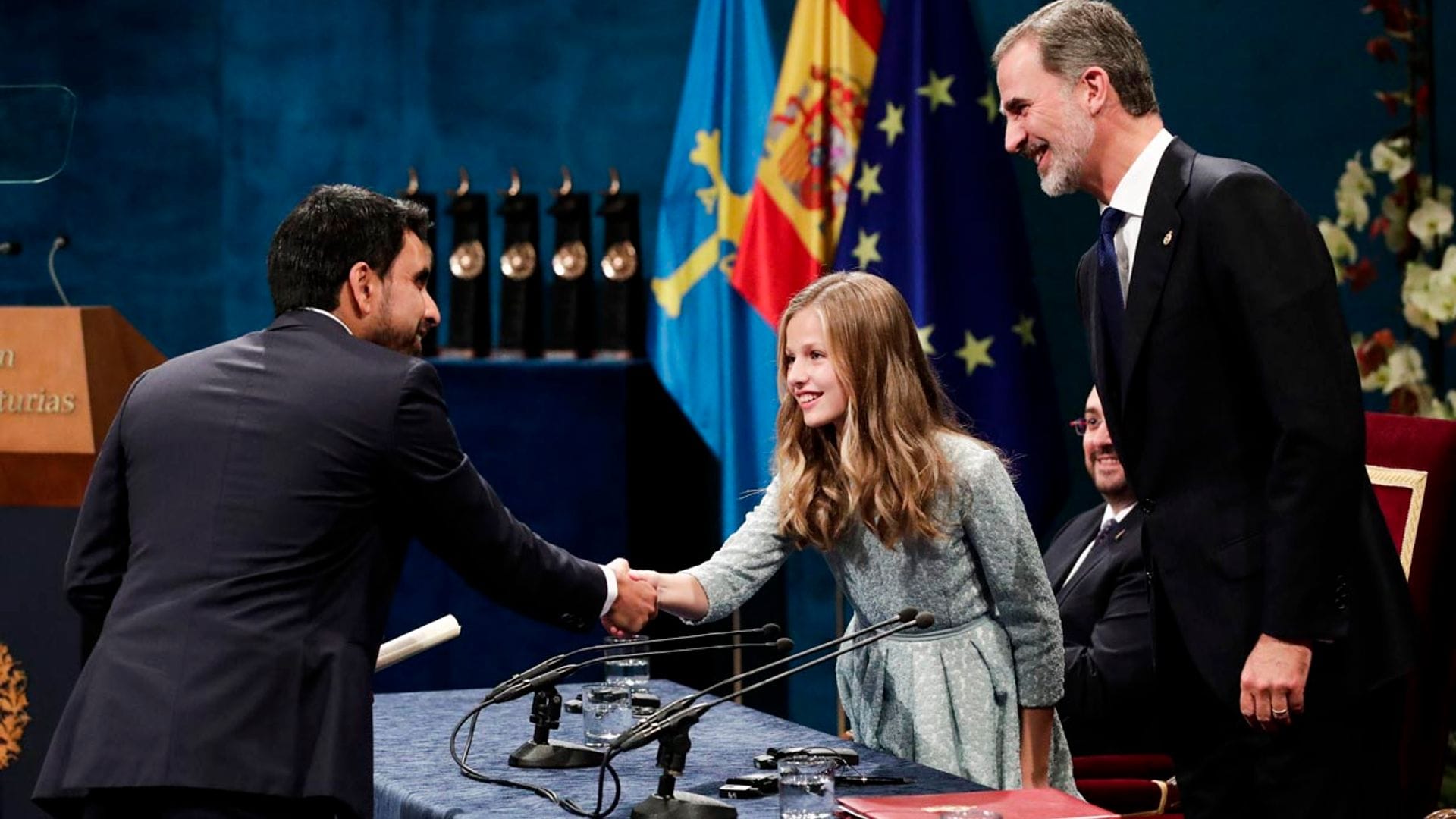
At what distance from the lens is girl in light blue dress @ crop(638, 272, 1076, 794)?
3098 millimetres

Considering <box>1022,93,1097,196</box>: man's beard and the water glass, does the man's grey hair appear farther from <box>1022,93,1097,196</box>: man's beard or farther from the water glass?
the water glass

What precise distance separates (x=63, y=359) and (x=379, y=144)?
2391mm

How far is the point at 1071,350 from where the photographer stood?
557 centimetres

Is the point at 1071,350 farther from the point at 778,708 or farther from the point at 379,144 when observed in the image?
the point at 379,144

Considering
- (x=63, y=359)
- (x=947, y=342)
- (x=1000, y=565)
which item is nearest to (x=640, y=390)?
(x=947, y=342)

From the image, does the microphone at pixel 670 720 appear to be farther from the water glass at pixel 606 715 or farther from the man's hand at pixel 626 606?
the man's hand at pixel 626 606

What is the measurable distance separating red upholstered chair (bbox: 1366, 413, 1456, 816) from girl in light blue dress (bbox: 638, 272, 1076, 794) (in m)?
0.60

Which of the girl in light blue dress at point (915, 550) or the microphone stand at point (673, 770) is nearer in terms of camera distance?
the microphone stand at point (673, 770)

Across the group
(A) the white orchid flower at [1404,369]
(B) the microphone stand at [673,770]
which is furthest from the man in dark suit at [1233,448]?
(A) the white orchid flower at [1404,369]

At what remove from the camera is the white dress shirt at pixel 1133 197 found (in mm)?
2551

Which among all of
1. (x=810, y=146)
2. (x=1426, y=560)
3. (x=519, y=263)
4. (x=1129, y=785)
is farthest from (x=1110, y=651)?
(x=519, y=263)

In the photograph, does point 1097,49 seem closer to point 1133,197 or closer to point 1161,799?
point 1133,197

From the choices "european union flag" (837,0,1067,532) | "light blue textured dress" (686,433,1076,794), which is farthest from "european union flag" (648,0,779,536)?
"light blue textured dress" (686,433,1076,794)

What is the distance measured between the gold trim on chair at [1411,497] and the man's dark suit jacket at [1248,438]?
833mm
